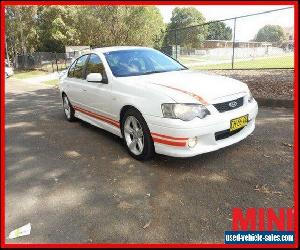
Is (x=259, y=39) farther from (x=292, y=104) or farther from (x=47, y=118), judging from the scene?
(x=47, y=118)

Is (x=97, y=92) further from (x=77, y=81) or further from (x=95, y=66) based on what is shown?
(x=77, y=81)

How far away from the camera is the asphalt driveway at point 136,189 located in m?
3.08

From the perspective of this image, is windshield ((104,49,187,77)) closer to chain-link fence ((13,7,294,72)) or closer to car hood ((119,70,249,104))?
car hood ((119,70,249,104))

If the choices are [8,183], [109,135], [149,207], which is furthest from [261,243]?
[109,135]

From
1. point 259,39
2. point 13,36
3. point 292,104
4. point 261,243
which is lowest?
point 261,243

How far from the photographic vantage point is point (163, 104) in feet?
13.4

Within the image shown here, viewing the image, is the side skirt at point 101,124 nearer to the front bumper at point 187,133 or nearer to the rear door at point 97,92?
the rear door at point 97,92

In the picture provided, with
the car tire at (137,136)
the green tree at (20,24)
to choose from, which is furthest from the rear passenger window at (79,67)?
the green tree at (20,24)

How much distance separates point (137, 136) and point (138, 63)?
1.44 metres

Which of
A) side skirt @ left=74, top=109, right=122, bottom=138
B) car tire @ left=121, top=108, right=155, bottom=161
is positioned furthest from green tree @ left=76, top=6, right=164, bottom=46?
car tire @ left=121, top=108, right=155, bottom=161

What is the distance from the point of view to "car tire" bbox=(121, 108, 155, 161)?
4418mm

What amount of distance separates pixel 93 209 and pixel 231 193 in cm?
152

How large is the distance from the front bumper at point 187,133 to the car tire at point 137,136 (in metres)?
0.14

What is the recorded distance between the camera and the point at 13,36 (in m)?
37.4
